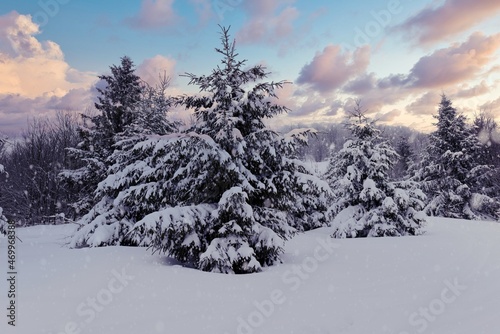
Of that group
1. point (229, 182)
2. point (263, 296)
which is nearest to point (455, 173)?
point (229, 182)

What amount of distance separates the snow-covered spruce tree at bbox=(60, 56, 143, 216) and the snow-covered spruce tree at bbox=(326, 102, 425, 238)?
10.8 m

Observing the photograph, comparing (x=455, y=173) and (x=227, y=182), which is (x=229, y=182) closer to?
(x=227, y=182)

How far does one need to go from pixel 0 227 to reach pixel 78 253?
730cm

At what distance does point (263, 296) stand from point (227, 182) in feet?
10.3

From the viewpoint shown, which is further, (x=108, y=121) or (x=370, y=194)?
(x=108, y=121)

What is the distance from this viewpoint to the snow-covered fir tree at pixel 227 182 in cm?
728

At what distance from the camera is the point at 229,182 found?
7848 mm

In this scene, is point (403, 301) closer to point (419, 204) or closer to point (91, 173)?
point (419, 204)

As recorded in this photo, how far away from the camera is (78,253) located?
8055 millimetres

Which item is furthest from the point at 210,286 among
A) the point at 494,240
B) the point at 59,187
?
the point at 59,187

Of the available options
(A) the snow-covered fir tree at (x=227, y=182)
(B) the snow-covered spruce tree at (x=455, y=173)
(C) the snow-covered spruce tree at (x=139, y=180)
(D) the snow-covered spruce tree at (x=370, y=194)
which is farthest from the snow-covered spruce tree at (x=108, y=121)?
(B) the snow-covered spruce tree at (x=455, y=173)

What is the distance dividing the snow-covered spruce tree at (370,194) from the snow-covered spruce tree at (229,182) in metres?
4.76

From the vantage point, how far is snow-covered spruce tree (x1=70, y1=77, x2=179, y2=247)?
8273 mm

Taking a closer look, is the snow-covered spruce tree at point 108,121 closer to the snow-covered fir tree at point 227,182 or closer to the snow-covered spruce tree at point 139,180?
the snow-covered spruce tree at point 139,180
